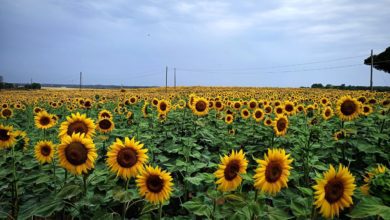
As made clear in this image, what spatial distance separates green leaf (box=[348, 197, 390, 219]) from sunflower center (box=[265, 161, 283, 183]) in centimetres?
63

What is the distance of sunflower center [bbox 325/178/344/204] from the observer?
7.73 ft

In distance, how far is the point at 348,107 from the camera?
5.58 m

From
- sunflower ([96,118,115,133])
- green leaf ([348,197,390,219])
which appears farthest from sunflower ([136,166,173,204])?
sunflower ([96,118,115,133])

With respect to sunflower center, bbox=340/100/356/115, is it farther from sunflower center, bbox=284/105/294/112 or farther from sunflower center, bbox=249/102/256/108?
sunflower center, bbox=249/102/256/108

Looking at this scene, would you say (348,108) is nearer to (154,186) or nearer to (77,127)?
(154,186)

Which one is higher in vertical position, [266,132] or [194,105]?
[194,105]

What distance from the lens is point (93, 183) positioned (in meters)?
3.81

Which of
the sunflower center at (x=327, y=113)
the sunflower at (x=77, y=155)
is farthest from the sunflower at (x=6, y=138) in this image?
the sunflower center at (x=327, y=113)

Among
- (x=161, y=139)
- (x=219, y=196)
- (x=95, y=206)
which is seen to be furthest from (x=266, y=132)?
(x=95, y=206)

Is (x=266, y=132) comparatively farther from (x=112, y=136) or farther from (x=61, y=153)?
(x=61, y=153)

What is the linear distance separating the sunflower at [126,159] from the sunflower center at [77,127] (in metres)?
0.81

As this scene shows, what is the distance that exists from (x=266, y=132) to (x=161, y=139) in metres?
2.22

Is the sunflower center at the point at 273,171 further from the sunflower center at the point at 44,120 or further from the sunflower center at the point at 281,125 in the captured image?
the sunflower center at the point at 44,120

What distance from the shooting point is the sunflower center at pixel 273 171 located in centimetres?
262
